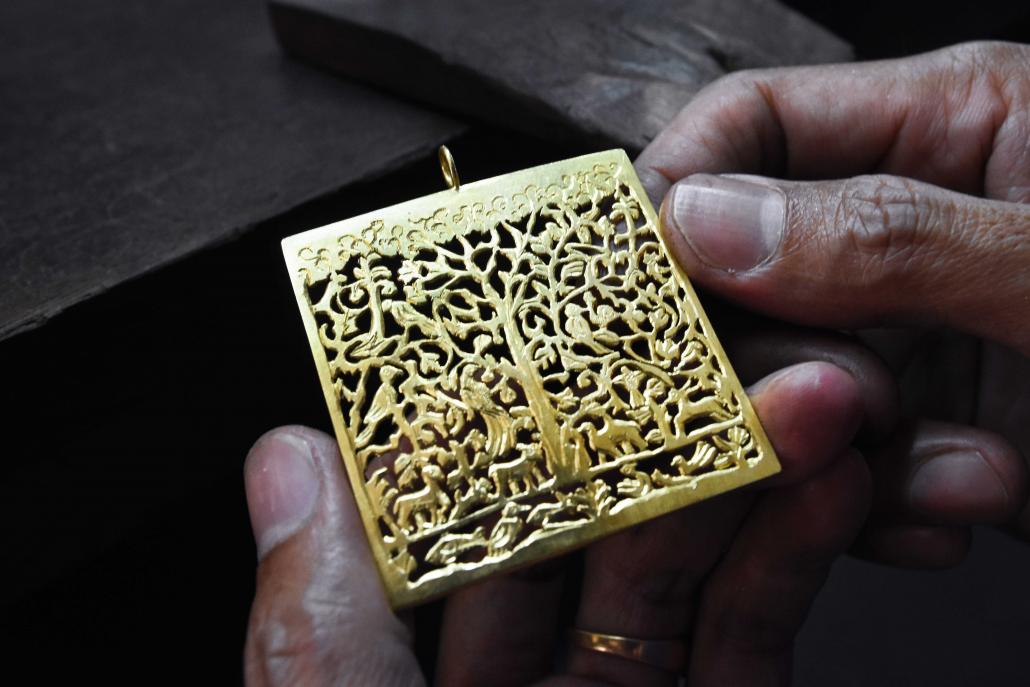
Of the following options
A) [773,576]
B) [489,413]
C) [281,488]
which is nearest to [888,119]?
[773,576]

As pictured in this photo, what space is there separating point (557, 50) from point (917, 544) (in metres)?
1.43

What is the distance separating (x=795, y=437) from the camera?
1.26m

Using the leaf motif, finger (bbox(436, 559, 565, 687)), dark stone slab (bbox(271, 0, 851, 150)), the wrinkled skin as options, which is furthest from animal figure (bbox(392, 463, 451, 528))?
dark stone slab (bbox(271, 0, 851, 150))

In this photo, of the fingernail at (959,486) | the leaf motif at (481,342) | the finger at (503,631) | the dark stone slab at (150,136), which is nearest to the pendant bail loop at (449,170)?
the leaf motif at (481,342)

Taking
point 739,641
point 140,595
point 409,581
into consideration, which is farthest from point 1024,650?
point 140,595

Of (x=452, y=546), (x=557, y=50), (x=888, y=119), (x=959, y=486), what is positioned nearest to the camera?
(x=452, y=546)

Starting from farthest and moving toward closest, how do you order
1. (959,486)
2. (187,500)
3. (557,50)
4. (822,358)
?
(557,50) < (187,500) < (959,486) < (822,358)

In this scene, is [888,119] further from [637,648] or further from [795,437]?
[637,648]

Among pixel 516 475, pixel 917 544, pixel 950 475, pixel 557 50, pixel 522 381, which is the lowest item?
pixel 917 544

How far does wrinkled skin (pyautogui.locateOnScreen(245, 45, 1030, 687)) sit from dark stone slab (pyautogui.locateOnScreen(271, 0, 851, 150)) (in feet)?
1.09

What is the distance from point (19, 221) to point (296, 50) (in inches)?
35.5

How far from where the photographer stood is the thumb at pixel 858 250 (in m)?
1.26

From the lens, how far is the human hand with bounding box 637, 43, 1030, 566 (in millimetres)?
1283

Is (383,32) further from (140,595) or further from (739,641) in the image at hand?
(739,641)
